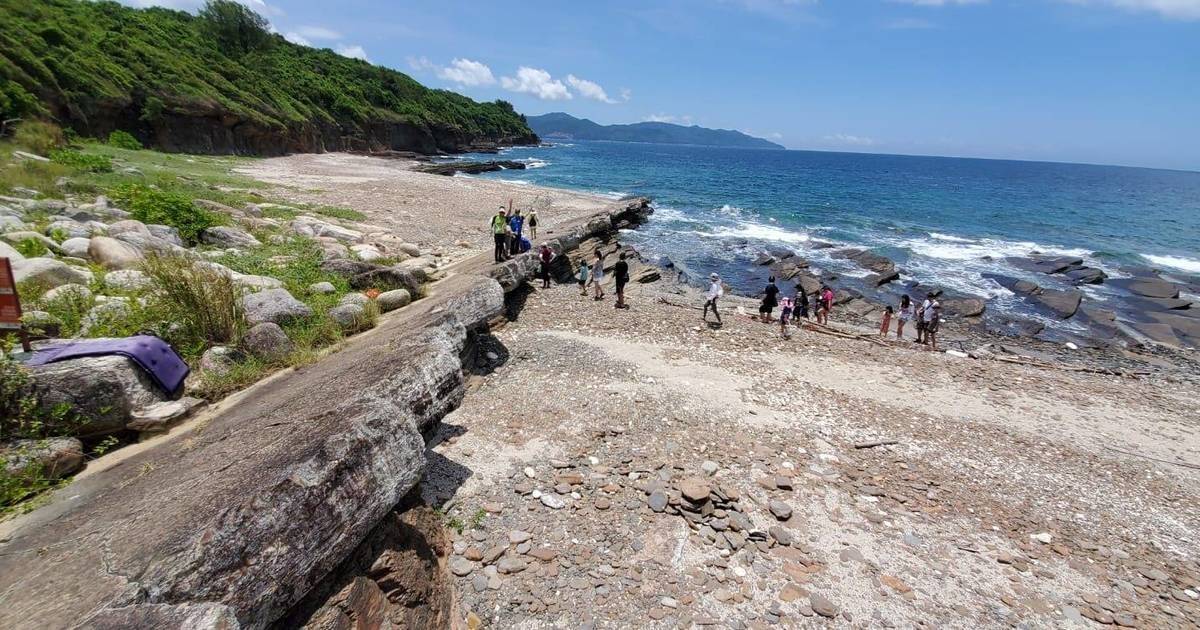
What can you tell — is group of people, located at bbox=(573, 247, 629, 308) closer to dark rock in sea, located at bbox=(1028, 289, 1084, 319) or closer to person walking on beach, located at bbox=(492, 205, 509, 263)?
person walking on beach, located at bbox=(492, 205, 509, 263)

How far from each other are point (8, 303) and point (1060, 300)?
33655 millimetres

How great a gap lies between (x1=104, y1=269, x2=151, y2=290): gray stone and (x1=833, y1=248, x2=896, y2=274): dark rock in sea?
29838 mm

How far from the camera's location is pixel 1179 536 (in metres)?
7.92

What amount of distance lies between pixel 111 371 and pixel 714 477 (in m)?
7.92

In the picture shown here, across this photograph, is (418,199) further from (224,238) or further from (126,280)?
(126,280)

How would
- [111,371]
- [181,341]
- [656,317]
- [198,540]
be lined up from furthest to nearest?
[656,317] < [181,341] < [111,371] < [198,540]

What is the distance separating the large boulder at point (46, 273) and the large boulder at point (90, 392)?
3.72 meters

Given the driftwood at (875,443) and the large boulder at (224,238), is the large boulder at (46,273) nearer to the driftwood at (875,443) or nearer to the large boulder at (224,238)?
the large boulder at (224,238)

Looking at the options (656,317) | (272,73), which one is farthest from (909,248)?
(272,73)

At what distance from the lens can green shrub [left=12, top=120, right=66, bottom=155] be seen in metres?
18.7

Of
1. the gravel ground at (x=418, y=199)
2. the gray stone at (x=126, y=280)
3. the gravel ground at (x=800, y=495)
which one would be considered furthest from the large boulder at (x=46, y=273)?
the gravel ground at (x=418, y=199)

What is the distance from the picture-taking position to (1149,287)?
26.3m

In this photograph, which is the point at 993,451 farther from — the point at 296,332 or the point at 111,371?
the point at 111,371

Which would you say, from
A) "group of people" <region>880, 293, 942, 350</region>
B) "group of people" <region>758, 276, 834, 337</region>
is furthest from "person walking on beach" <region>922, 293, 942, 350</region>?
"group of people" <region>758, 276, 834, 337</region>
